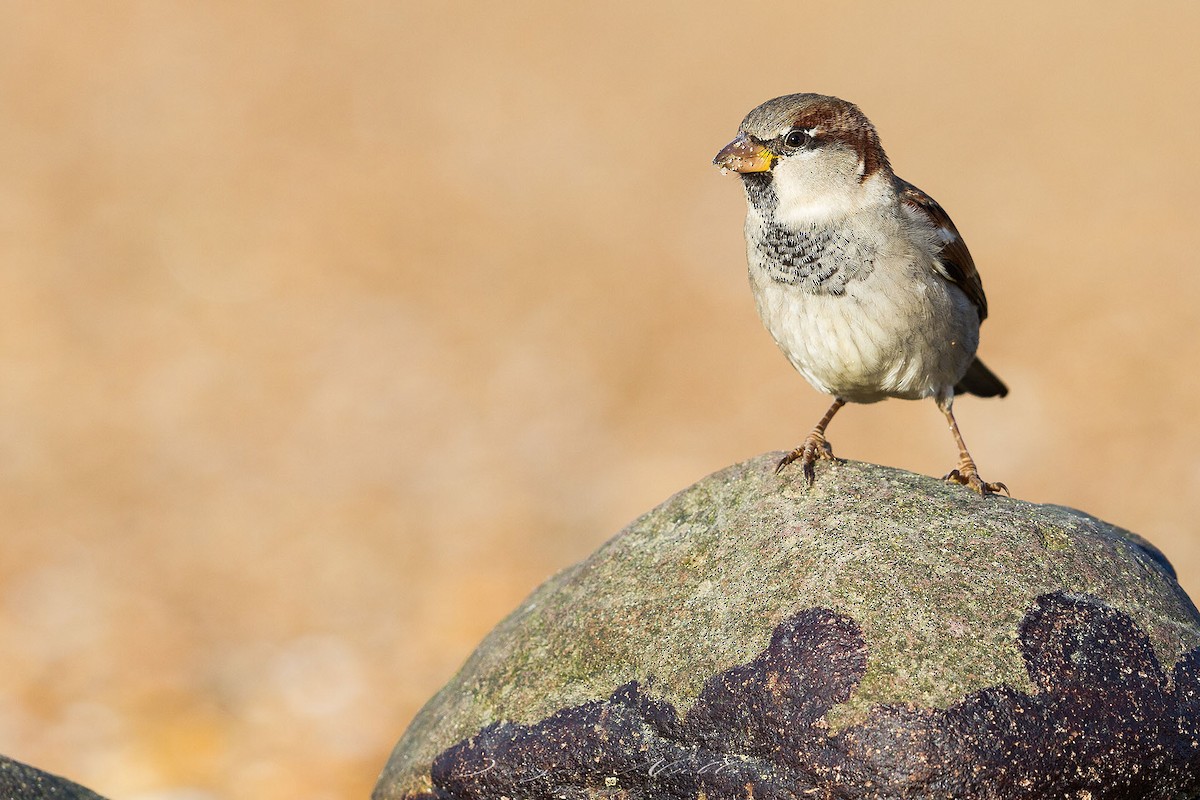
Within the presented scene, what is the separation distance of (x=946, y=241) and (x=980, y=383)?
1354mm

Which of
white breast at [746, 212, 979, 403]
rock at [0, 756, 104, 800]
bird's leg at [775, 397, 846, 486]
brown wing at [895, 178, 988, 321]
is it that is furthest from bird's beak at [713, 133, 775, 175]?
rock at [0, 756, 104, 800]

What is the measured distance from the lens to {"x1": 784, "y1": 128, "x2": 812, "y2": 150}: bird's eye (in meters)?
6.33

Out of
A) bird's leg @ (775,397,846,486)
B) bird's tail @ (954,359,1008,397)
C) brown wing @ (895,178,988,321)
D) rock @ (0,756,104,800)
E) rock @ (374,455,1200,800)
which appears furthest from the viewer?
bird's tail @ (954,359,1008,397)

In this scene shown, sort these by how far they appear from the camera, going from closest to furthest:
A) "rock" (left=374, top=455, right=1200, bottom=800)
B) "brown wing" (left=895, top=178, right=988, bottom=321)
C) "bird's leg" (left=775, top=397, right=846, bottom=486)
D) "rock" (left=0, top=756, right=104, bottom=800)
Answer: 1. "rock" (left=374, top=455, right=1200, bottom=800)
2. "rock" (left=0, top=756, right=104, bottom=800)
3. "bird's leg" (left=775, top=397, right=846, bottom=486)
4. "brown wing" (left=895, top=178, right=988, bottom=321)

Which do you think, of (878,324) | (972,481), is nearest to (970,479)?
(972,481)

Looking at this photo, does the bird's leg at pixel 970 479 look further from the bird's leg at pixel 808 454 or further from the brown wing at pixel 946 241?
the brown wing at pixel 946 241

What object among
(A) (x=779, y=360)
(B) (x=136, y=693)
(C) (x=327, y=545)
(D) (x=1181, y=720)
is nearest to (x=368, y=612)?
(C) (x=327, y=545)

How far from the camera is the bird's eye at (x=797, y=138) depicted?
633 centimetres

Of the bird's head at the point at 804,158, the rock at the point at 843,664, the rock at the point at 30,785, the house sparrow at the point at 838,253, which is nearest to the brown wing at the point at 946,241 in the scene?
the house sparrow at the point at 838,253

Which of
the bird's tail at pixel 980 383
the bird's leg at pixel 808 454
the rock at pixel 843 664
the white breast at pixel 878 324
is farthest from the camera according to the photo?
the bird's tail at pixel 980 383

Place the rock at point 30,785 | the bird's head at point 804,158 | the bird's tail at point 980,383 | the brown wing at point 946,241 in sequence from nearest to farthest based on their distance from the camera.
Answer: the rock at point 30,785 → the bird's head at point 804,158 → the brown wing at point 946,241 → the bird's tail at point 980,383

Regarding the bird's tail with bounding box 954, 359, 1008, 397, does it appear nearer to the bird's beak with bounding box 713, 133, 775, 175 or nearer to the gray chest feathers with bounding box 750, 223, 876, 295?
the gray chest feathers with bounding box 750, 223, 876, 295

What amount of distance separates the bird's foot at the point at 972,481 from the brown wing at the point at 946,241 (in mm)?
910

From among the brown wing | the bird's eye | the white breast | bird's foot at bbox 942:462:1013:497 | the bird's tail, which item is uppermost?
the bird's eye
